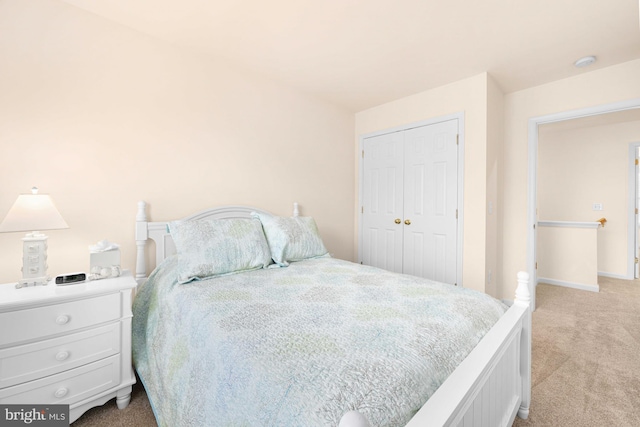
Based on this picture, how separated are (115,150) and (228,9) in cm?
123

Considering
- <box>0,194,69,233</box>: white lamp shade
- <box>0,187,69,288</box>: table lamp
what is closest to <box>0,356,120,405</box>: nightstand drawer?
<box>0,187,69,288</box>: table lamp

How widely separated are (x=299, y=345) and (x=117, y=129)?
6.53 ft

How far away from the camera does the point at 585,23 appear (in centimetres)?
196

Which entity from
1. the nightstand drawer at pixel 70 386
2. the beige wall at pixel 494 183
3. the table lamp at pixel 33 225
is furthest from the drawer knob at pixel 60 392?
the beige wall at pixel 494 183

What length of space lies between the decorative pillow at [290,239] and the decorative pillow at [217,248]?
8 cm

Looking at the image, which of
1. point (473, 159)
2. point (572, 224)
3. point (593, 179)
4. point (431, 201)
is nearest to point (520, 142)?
point (473, 159)

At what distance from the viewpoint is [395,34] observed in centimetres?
210

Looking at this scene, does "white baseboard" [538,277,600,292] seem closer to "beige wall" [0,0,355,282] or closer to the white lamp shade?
"beige wall" [0,0,355,282]

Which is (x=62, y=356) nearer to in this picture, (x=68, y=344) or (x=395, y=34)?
(x=68, y=344)

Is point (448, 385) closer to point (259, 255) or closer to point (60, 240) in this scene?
point (259, 255)

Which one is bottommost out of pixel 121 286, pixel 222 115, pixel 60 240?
pixel 121 286

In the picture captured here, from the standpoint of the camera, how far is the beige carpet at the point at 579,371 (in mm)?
1556

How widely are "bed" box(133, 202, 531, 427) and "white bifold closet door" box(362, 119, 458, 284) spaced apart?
1358 mm

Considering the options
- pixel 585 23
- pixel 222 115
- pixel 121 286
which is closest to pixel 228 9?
pixel 222 115
